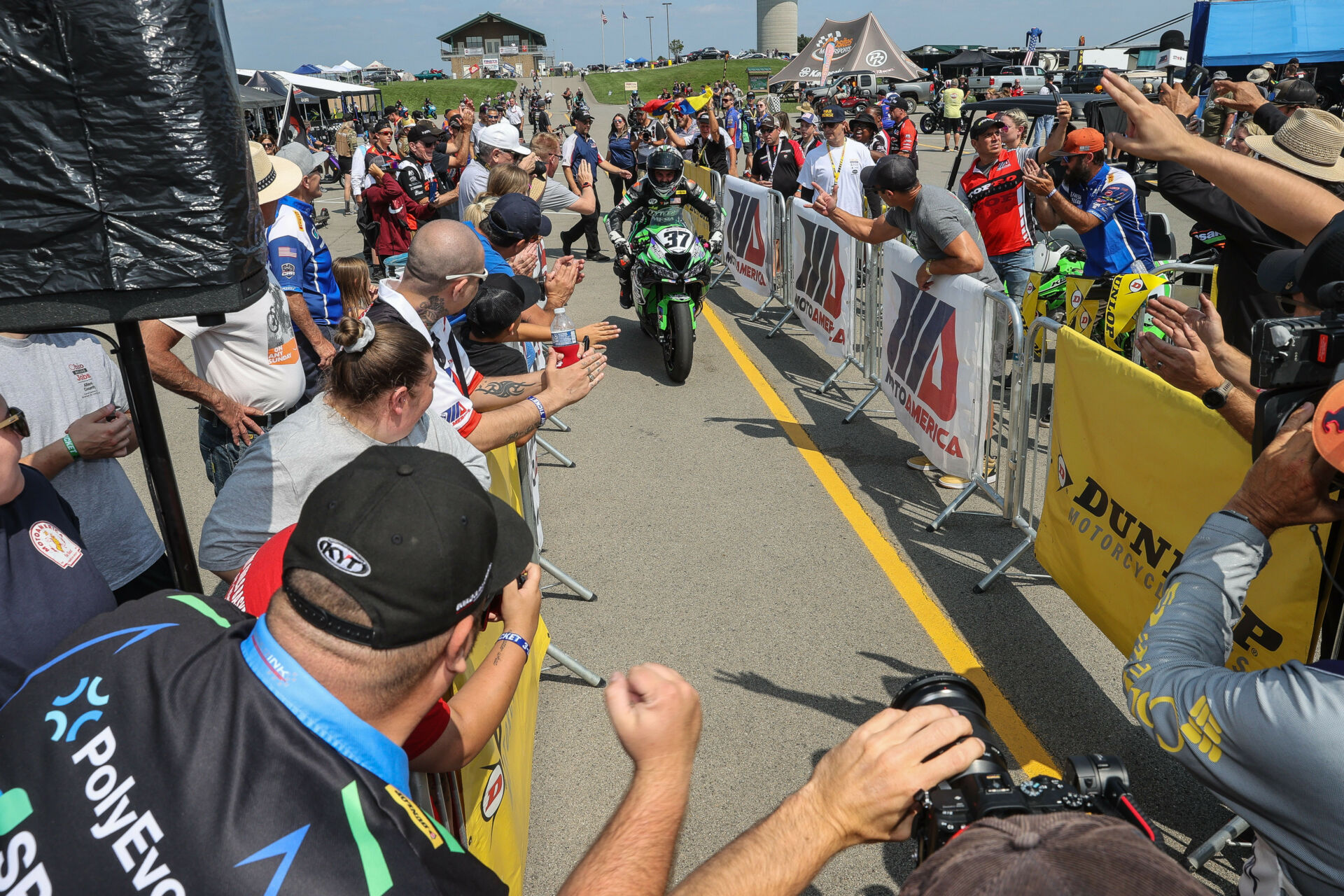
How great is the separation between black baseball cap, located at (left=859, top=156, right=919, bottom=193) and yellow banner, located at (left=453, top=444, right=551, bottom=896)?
11.6ft

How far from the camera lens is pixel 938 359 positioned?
5.67 meters

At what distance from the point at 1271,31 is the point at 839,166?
1870 centimetres

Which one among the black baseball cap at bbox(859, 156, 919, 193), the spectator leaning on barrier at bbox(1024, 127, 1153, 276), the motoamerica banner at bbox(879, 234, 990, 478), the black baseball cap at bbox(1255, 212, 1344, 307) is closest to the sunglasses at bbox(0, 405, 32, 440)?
the black baseball cap at bbox(1255, 212, 1344, 307)

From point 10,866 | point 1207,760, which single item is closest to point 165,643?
point 10,866

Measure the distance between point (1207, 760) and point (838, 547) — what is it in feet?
11.9

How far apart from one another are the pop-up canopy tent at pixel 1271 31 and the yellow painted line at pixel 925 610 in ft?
70.6

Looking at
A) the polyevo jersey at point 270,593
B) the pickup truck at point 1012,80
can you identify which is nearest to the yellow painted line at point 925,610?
the polyevo jersey at point 270,593

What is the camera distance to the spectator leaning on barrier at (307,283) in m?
5.35

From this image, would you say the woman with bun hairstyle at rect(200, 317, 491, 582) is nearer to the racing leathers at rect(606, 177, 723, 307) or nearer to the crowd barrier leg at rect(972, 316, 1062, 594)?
the crowd barrier leg at rect(972, 316, 1062, 594)

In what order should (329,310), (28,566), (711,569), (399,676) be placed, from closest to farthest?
(399,676), (28,566), (711,569), (329,310)

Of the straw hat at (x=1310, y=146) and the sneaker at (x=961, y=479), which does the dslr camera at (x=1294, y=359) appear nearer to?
the straw hat at (x=1310, y=146)

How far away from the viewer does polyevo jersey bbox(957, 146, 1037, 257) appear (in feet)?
24.9

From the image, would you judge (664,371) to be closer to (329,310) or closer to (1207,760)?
(329,310)

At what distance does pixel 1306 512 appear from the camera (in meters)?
1.94
